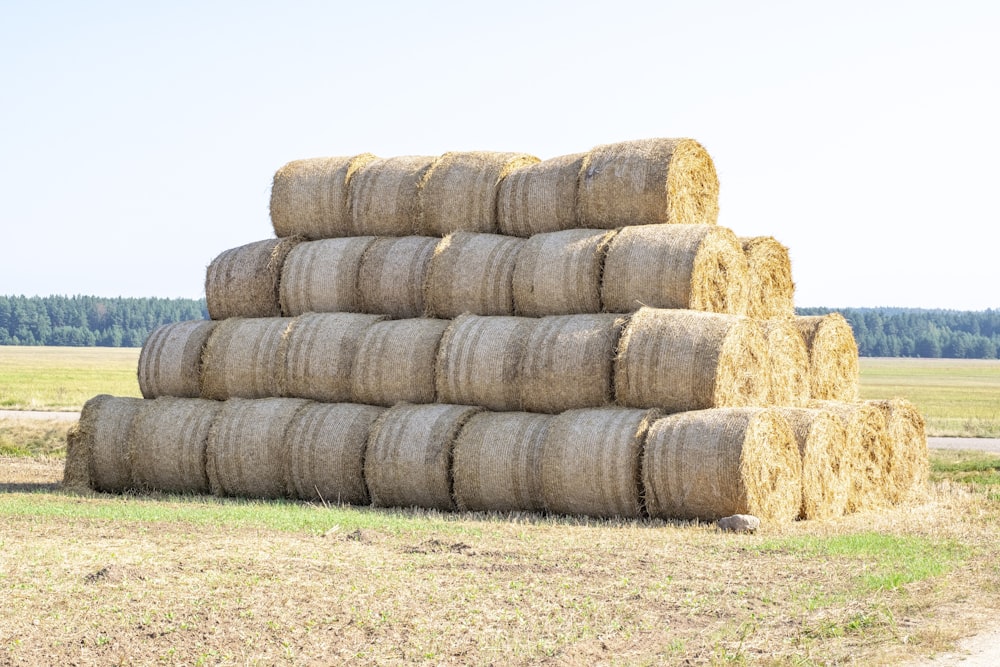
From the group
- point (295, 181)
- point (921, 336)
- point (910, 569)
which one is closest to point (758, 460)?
point (910, 569)

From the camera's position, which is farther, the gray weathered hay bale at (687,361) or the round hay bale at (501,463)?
the round hay bale at (501,463)

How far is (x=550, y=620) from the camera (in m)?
8.45

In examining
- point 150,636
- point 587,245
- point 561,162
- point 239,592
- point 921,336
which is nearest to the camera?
point 150,636

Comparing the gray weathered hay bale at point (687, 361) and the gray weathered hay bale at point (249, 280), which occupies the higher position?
the gray weathered hay bale at point (249, 280)

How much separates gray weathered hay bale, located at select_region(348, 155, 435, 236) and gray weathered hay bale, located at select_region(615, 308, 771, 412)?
13.2 ft

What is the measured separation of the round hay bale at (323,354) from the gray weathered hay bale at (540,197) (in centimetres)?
205

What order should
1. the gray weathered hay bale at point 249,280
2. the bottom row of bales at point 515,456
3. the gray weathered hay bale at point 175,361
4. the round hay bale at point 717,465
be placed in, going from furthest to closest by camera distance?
the gray weathered hay bale at point 249,280 → the gray weathered hay bale at point 175,361 → the bottom row of bales at point 515,456 → the round hay bale at point 717,465

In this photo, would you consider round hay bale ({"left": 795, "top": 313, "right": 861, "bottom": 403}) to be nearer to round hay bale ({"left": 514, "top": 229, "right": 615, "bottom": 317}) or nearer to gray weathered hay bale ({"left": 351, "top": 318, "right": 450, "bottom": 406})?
round hay bale ({"left": 514, "top": 229, "right": 615, "bottom": 317})

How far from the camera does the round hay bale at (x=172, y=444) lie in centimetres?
1633

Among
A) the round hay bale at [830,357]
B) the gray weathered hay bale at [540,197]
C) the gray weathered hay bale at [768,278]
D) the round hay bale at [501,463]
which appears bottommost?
the round hay bale at [501,463]

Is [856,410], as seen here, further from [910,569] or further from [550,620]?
[550,620]

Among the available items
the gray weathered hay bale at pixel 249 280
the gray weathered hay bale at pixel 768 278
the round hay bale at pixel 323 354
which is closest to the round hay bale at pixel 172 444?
the round hay bale at pixel 323 354

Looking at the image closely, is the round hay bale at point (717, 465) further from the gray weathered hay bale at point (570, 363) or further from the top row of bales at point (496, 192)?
the top row of bales at point (496, 192)

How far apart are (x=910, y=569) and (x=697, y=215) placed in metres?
6.24
